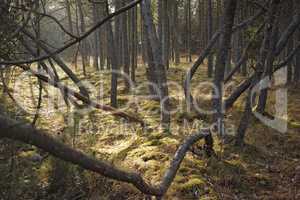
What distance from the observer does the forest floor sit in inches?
200

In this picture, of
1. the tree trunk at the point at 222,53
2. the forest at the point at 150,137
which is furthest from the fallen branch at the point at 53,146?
the tree trunk at the point at 222,53

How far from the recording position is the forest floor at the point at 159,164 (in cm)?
507

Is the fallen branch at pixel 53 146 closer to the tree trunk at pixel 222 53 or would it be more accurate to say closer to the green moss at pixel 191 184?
the green moss at pixel 191 184

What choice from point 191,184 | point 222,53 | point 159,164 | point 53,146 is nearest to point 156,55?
point 222,53

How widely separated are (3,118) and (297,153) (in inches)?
246

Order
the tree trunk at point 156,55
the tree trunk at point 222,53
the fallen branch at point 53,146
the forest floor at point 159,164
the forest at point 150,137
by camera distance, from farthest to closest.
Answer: the tree trunk at point 156,55, the tree trunk at point 222,53, the forest floor at point 159,164, the forest at point 150,137, the fallen branch at point 53,146

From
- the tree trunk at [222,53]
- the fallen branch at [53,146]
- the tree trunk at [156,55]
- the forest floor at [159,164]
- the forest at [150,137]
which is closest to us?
the fallen branch at [53,146]

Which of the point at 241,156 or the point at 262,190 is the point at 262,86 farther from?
the point at 262,190

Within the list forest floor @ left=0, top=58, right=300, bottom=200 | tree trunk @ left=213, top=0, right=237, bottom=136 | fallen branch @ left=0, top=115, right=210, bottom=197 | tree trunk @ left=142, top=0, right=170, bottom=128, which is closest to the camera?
fallen branch @ left=0, top=115, right=210, bottom=197

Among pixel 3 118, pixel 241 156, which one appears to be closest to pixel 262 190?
pixel 241 156

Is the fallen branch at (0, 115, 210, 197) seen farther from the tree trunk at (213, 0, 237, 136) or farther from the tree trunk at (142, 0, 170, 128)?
the tree trunk at (142, 0, 170, 128)

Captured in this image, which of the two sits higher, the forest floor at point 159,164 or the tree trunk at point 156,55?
the tree trunk at point 156,55

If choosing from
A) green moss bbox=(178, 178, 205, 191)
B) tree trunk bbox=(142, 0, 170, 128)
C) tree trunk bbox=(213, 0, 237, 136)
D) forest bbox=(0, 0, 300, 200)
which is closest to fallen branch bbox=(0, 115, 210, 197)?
forest bbox=(0, 0, 300, 200)

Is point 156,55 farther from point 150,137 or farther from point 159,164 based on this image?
point 159,164
